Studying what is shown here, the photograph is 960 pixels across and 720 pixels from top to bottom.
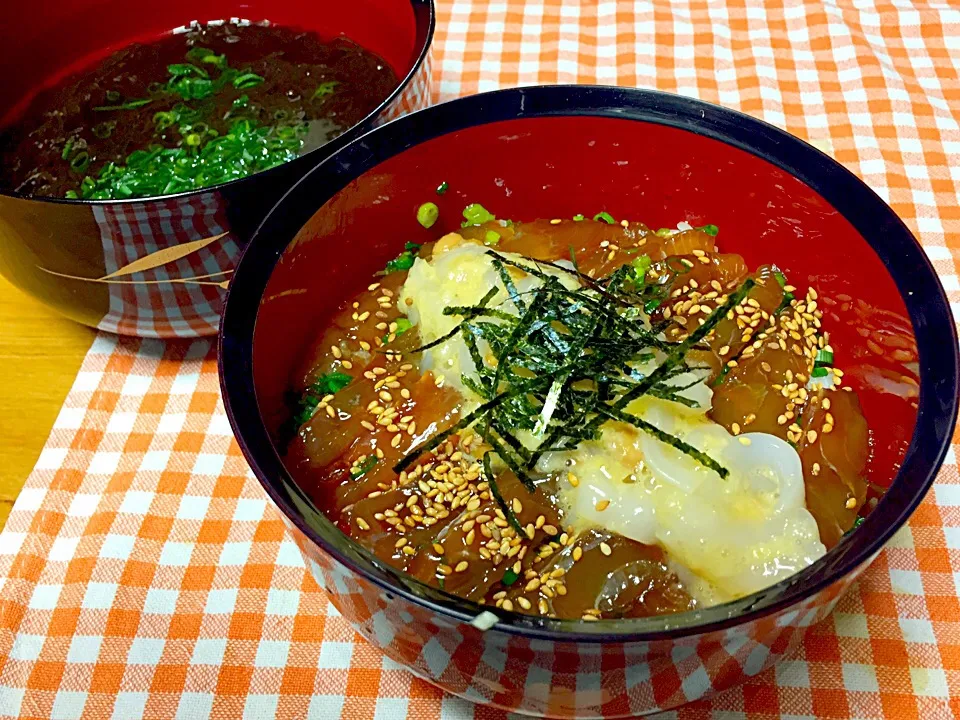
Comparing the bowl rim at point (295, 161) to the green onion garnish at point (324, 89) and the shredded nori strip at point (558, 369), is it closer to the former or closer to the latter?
the green onion garnish at point (324, 89)

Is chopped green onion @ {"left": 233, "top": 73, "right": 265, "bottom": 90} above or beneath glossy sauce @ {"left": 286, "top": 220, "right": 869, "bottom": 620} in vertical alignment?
above

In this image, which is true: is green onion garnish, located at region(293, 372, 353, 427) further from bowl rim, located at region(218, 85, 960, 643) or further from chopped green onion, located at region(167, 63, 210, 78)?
chopped green onion, located at region(167, 63, 210, 78)

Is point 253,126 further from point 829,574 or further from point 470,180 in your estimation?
point 829,574

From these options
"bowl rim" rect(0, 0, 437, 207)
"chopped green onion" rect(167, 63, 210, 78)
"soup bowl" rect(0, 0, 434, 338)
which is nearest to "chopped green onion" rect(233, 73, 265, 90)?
"chopped green onion" rect(167, 63, 210, 78)

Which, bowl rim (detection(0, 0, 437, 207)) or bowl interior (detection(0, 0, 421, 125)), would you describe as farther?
bowl interior (detection(0, 0, 421, 125))

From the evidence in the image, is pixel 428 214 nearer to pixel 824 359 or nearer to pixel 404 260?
pixel 404 260

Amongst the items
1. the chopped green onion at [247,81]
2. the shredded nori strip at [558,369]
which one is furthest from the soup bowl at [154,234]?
the shredded nori strip at [558,369]
